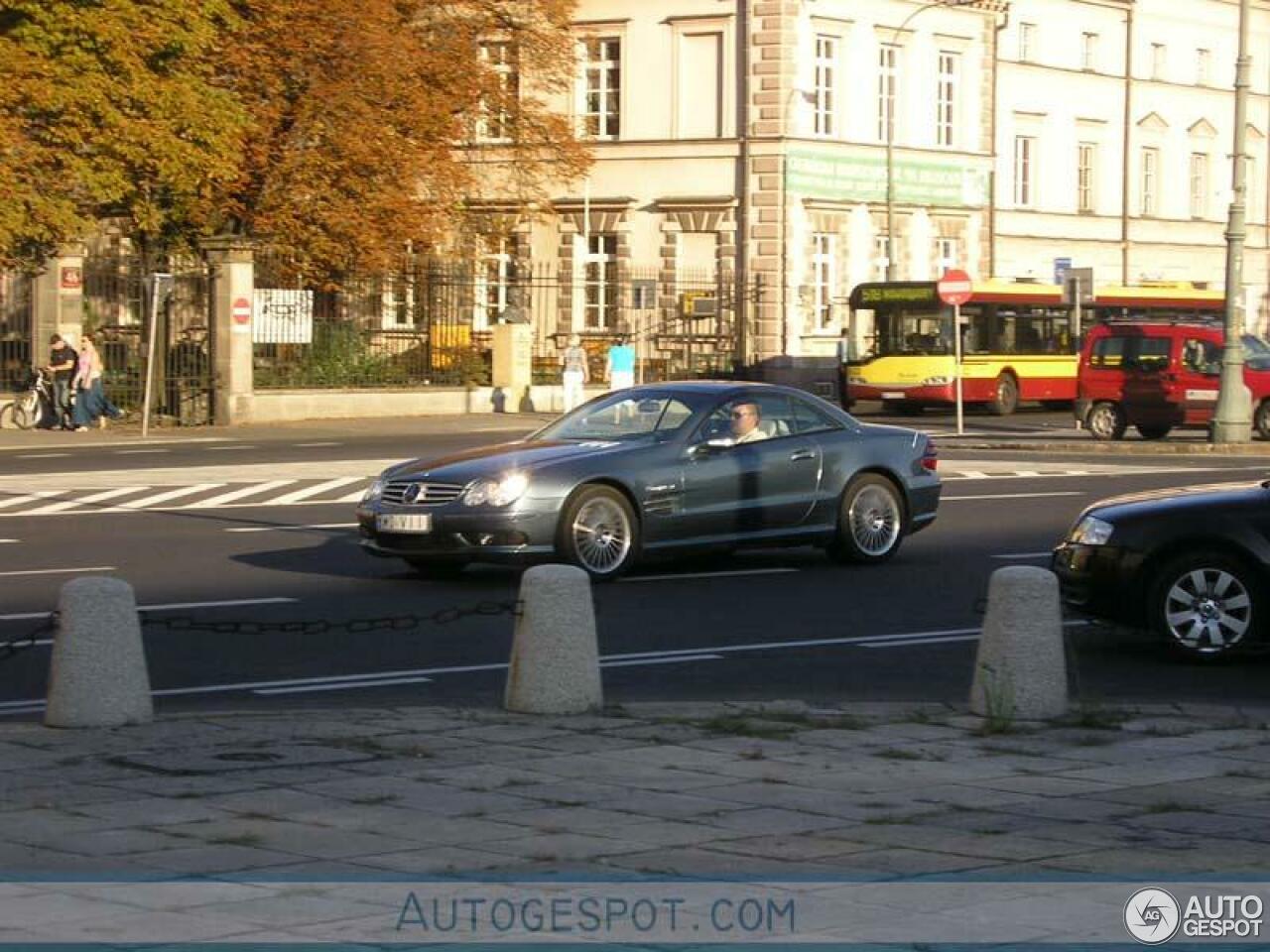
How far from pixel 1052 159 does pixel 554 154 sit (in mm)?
22134

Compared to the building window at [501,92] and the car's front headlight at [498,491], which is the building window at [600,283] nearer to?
the building window at [501,92]

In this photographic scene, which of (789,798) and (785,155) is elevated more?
(785,155)

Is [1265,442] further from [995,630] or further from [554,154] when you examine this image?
[995,630]

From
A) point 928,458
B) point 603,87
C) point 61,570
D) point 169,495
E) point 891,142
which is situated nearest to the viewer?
point 61,570

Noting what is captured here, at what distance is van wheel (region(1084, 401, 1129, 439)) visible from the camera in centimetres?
4259

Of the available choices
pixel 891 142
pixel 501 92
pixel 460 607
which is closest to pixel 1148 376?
pixel 501 92

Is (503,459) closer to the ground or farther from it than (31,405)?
farther from it

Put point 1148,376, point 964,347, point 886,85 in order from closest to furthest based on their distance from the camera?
point 1148,376 → point 964,347 → point 886,85

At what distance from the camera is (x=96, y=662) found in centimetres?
1134

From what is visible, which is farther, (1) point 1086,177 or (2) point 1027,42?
(1) point 1086,177

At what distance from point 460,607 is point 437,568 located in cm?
239

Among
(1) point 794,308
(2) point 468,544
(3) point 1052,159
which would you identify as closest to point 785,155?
(1) point 794,308

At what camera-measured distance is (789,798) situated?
9.59 meters

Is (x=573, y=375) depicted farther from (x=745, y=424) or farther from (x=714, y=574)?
(x=714, y=574)
